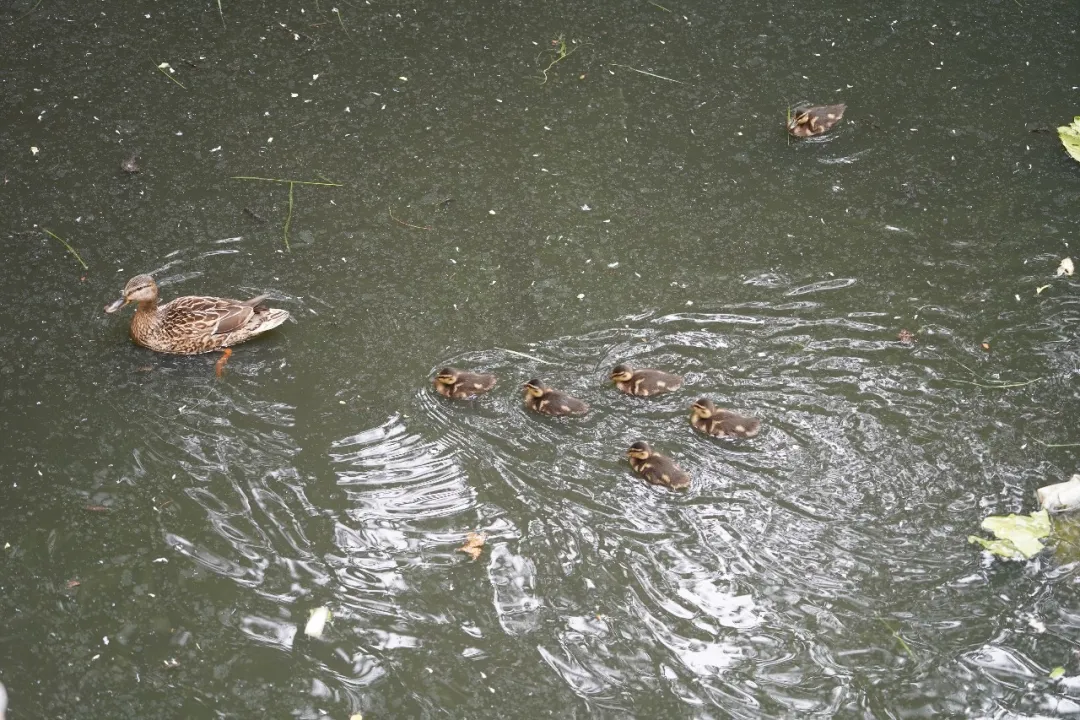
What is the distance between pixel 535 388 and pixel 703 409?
2.28 ft

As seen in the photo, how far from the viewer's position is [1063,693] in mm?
3549

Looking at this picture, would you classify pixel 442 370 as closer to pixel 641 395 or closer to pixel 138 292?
pixel 641 395

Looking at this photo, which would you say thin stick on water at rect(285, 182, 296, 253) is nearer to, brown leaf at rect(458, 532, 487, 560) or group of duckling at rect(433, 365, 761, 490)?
group of duckling at rect(433, 365, 761, 490)

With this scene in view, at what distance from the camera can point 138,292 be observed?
14.9 ft

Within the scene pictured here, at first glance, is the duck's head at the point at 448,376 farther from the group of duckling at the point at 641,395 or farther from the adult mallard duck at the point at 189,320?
the adult mallard duck at the point at 189,320

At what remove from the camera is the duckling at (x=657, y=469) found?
13.2 ft

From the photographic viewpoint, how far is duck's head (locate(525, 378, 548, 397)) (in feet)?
14.0

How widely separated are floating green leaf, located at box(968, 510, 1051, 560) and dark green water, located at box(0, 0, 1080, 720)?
5 centimetres

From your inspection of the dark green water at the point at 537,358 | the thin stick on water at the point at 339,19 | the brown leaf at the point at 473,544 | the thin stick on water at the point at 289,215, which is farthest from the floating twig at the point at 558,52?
the brown leaf at the point at 473,544

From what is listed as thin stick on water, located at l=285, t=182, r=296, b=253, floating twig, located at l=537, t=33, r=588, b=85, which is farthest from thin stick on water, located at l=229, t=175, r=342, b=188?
floating twig, located at l=537, t=33, r=588, b=85

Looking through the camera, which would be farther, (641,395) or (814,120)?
(814,120)

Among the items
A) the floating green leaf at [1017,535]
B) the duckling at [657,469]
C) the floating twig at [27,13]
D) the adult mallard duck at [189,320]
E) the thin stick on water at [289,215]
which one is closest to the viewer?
the floating green leaf at [1017,535]

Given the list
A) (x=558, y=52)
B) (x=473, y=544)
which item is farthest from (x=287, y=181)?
(x=473, y=544)

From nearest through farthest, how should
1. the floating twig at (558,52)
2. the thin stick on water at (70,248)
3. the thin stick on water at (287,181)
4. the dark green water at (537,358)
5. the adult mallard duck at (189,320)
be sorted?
the dark green water at (537,358), the adult mallard duck at (189,320), the thin stick on water at (70,248), the thin stick on water at (287,181), the floating twig at (558,52)
